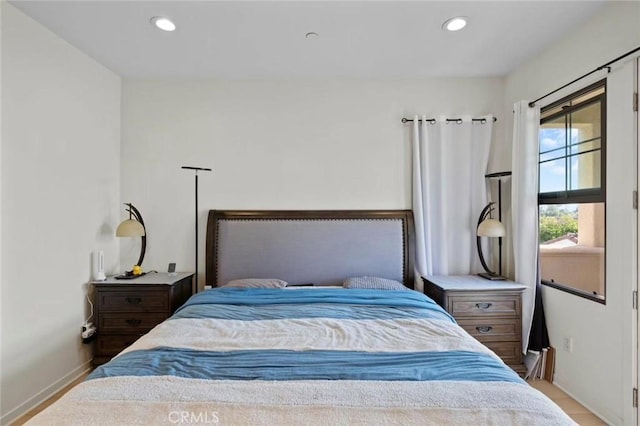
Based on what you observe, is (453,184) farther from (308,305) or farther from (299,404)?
(299,404)

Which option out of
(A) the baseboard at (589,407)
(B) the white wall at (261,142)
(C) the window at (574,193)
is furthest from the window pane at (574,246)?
(B) the white wall at (261,142)

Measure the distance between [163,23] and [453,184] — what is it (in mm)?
2723

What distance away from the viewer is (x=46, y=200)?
2.33 meters

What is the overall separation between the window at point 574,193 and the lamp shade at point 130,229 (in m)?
3.45

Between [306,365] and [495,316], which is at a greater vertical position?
[306,365]

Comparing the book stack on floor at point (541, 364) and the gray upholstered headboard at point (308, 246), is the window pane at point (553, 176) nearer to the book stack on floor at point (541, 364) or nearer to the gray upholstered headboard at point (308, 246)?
the gray upholstered headboard at point (308, 246)

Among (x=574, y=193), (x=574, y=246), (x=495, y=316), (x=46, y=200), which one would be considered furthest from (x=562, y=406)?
(x=46, y=200)

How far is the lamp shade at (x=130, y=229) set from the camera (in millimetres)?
2791

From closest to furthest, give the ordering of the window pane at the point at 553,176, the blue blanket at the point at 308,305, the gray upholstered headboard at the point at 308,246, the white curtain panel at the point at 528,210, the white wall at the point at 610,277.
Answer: the white wall at the point at 610,277 < the blue blanket at the point at 308,305 < the window pane at the point at 553,176 < the white curtain panel at the point at 528,210 < the gray upholstered headboard at the point at 308,246

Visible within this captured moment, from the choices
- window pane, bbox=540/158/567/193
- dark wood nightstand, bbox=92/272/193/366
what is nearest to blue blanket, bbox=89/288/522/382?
dark wood nightstand, bbox=92/272/193/366

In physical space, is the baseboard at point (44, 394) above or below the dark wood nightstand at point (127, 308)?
below

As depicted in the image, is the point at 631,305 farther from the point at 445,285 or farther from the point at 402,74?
the point at 402,74

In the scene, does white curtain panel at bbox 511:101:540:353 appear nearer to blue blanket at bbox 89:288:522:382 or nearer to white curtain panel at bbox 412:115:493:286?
white curtain panel at bbox 412:115:493:286

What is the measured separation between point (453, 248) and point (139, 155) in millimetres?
3178
